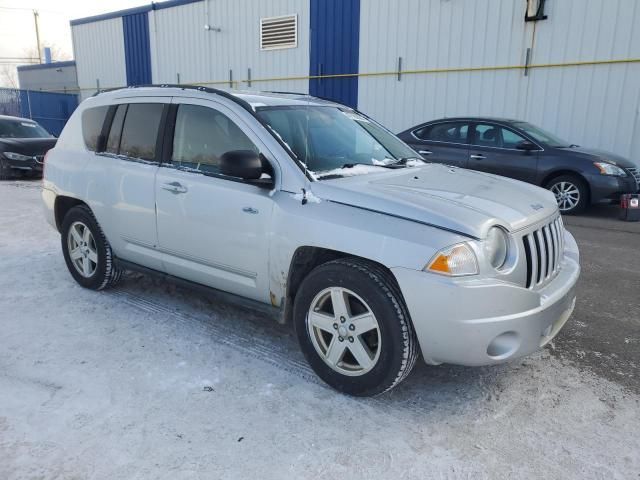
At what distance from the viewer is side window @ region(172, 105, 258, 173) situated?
3.46 meters

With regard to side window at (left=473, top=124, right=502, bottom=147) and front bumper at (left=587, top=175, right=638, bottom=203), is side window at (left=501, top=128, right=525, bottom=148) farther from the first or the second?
front bumper at (left=587, top=175, right=638, bottom=203)

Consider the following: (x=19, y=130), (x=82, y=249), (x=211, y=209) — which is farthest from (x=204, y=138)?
(x=19, y=130)

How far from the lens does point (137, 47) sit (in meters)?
19.6

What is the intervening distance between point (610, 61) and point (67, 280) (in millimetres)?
10702

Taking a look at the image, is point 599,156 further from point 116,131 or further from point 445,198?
point 116,131

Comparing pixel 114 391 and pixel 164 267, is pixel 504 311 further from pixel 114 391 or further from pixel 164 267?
pixel 164 267

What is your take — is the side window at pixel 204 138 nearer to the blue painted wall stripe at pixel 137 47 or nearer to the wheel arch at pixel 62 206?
the wheel arch at pixel 62 206

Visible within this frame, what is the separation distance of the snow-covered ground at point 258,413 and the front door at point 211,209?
533mm

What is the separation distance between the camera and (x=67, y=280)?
196 inches

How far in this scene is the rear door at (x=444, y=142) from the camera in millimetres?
9258

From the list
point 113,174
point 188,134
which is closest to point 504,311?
point 188,134

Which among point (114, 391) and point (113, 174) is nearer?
point (114, 391)

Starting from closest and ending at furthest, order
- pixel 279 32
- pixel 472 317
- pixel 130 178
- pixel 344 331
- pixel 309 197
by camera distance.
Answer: pixel 472 317 → pixel 344 331 → pixel 309 197 → pixel 130 178 → pixel 279 32

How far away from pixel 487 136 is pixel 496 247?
7.03m
